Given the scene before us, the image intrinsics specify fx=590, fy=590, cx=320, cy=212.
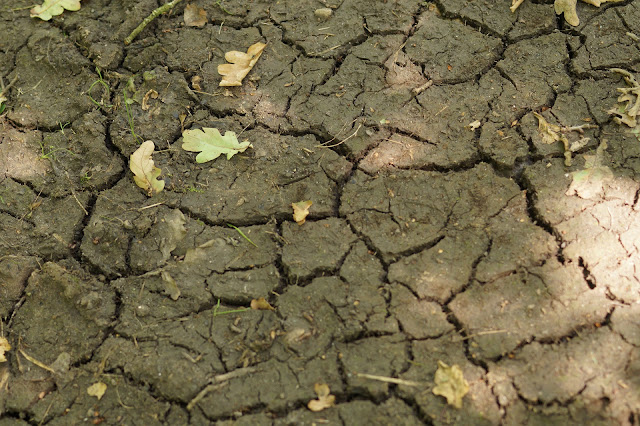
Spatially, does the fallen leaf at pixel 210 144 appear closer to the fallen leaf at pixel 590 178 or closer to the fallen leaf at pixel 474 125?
the fallen leaf at pixel 474 125

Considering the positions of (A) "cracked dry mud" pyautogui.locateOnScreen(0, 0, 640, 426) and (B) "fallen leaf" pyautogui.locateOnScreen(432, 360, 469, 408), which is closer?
(B) "fallen leaf" pyautogui.locateOnScreen(432, 360, 469, 408)

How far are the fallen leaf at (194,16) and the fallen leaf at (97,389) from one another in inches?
82.1

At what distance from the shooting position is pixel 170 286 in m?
2.65

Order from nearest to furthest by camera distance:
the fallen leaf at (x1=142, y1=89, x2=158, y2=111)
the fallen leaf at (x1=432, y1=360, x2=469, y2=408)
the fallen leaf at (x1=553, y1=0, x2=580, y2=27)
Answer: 1. the fallen leaf at (x1=432, y1=360, x2=469, y2=408)
2. the fallen leaf at (x1=142, y1=89, x2=158, y2=111)
3. the fallen leaf at (x1=553, y1=0, x2=580, y2=27)

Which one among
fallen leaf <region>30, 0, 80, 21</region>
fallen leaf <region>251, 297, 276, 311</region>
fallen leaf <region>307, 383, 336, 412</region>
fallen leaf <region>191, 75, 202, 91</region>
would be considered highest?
fallen leaf <region>30, 0, 80, 21</region>

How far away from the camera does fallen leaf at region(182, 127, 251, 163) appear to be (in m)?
3.00

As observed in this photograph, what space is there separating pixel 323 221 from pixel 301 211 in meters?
0.11

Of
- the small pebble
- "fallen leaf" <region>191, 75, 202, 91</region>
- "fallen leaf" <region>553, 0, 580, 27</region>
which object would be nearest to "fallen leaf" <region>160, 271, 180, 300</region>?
"fallen leaf" <region>191, 75, 202, 91</region>

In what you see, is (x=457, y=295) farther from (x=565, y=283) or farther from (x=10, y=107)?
(x=10, y=107)

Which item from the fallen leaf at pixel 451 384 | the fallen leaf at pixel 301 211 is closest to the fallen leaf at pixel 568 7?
the fallen leaf at pixel 301 211

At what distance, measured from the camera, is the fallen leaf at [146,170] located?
115 inches

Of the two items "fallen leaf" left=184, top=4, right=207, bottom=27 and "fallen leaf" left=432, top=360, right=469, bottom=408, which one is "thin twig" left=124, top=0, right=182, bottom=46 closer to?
"fallen leaf" left=184, top=4, right=207, bottom=27

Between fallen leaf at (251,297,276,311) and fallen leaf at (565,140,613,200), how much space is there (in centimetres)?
147

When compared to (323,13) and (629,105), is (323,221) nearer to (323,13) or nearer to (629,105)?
(323,13)
